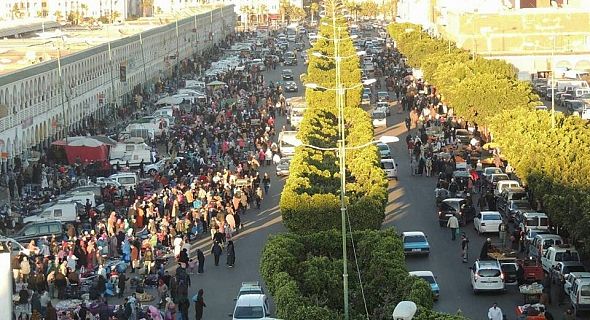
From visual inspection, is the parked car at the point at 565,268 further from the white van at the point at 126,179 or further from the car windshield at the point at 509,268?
the white van at the point at 126,179

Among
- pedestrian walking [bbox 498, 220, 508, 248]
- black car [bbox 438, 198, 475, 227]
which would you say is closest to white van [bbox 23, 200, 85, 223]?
black car [bbox 438, 198, 475, 227]

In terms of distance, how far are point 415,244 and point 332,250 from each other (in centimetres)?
679

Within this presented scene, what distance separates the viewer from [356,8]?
18562cm

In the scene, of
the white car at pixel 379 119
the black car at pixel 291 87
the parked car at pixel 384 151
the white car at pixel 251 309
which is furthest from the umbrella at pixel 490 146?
the black car at pixel 291 87

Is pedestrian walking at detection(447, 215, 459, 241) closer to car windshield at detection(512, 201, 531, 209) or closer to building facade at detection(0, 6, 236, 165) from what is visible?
car windshield at detection(512, 201, 531, 209)

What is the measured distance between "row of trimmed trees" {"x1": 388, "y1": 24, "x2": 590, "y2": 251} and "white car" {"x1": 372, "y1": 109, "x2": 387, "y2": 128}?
292 cm

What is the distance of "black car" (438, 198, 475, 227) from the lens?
1519 inches

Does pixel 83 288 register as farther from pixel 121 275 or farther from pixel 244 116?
pixel 244 116

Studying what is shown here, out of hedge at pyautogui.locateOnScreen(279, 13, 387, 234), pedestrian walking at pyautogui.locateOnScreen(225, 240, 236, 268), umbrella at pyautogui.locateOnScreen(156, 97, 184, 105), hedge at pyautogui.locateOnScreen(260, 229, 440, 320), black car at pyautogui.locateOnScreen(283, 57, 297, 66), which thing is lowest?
black car at pyautogui.locateOnScreen(283, 57, 297, 66)

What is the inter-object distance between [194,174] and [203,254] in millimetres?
12554

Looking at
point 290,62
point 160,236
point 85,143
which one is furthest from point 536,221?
point 290,62

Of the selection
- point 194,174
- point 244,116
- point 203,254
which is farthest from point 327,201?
point 244,116

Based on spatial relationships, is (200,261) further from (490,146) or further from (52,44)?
(52,44)

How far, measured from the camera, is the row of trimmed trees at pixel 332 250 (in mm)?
22984
